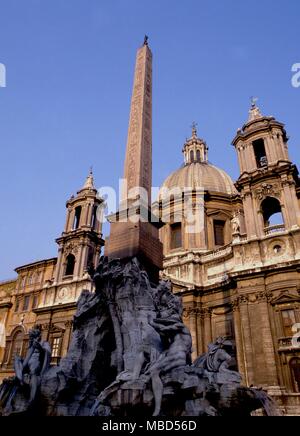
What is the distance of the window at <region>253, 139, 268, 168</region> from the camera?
96.7 feet

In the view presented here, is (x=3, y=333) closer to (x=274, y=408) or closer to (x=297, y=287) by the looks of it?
(x=297, y=287)

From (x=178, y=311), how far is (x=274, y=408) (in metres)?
3.21

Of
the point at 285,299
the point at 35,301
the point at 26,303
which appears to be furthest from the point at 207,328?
the point at 26,303

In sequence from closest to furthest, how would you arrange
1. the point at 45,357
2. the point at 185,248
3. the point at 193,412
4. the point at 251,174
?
the point at 193,412, the point at 45,357, the point at 251,174, the point at 185,248

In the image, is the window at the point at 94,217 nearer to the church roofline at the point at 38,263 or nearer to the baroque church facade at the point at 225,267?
the baroque church facade at the point at 225,267

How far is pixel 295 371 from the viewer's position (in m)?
20.1

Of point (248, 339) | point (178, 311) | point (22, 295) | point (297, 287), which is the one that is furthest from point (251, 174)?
point (22, 295)

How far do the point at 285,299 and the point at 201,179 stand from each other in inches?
768

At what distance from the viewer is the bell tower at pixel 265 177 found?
2508 cm

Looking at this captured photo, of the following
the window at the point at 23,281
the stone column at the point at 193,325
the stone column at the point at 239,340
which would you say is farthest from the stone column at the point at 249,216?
the window at the point at 23,281

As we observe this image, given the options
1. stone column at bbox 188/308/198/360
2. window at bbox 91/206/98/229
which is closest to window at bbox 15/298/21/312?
window at bbox 91/206/98/229

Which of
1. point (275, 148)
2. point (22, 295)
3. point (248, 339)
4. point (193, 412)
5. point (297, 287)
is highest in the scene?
point (275, 148)

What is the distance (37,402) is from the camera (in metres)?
9.76

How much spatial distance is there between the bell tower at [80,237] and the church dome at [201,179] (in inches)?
340
